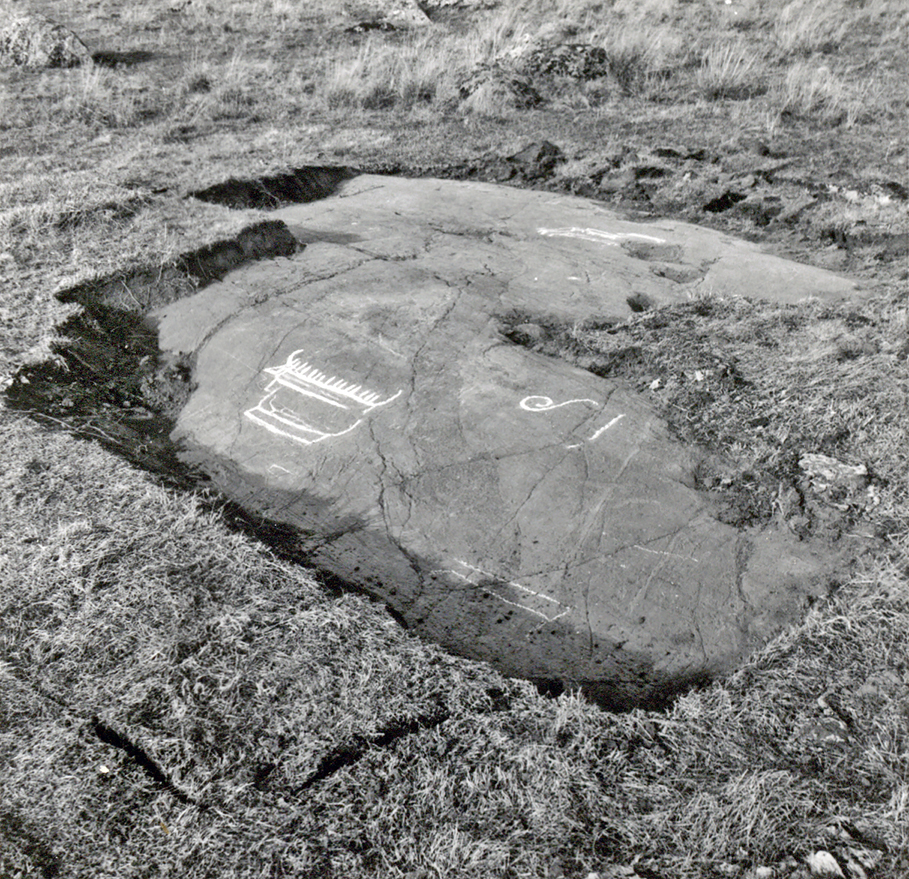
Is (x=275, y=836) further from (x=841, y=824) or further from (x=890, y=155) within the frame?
(x=890, y=155)

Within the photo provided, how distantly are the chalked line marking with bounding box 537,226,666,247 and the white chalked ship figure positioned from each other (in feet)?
10.8

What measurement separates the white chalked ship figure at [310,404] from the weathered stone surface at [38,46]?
32.3 feet

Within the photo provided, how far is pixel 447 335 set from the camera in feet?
16.3

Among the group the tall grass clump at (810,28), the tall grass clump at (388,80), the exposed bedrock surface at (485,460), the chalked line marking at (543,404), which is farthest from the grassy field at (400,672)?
the tall grass clump at (810,28)

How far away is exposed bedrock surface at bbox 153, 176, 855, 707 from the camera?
3344 millimetres

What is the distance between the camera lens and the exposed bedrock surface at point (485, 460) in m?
3.34

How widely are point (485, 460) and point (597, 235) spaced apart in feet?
12.5

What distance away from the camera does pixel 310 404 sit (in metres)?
4.50

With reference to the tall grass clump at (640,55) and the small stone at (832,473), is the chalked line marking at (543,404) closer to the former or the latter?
the small stone at (832,473)

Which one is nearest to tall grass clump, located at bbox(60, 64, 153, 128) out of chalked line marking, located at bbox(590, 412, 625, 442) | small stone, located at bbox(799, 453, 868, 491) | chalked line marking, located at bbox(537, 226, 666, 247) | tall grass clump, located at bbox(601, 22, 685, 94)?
chalked line marking, located at bbox(537, 226, 666, 247)

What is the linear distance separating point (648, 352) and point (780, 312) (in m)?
1.26

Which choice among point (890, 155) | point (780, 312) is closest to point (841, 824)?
point (780, 312)

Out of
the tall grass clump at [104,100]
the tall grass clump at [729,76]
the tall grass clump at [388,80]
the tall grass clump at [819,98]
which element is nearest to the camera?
the tall grass clump at [104,100]

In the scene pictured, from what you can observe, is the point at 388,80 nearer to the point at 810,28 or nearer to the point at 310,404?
the point at 810,28
